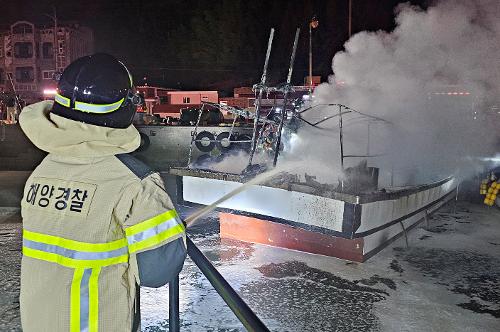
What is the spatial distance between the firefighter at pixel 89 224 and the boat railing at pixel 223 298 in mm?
271

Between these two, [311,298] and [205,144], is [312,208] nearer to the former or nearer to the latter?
[311,298]

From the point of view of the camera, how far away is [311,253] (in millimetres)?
6133

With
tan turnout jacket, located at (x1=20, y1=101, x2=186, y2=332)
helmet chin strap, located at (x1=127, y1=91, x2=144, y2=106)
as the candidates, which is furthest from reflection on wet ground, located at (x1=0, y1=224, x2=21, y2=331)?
helmet chin strap, located at (x1=127, y1=91, x2=144, y2=106)

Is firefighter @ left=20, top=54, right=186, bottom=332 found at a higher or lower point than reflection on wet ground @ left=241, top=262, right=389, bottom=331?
higher

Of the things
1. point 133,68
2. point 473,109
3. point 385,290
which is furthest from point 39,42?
point 385,290

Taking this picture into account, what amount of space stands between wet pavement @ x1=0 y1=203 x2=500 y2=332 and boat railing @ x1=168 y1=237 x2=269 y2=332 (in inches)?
70.6

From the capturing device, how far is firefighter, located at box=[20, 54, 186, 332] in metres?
1.61

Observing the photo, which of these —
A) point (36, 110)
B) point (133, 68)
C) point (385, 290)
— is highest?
point (133, 68)

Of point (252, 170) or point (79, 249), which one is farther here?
point (252, 170)

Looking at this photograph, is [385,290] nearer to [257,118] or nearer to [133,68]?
[257,118]

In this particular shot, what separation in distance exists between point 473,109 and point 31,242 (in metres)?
10.6

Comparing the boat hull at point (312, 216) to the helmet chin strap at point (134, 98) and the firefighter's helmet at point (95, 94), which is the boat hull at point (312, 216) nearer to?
the helmet chin strap at point (134, 98)

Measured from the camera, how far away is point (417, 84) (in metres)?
9.77

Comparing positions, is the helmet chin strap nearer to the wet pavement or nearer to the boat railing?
the boat railing
